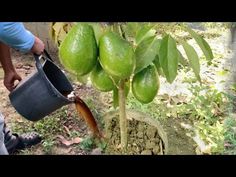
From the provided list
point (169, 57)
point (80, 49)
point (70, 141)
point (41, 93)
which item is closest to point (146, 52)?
point (169, 57)

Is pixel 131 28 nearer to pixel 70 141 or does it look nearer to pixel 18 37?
pixel 18 37

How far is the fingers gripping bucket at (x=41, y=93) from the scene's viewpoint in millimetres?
1369

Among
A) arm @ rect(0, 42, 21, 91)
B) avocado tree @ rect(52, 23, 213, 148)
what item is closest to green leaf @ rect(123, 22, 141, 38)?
avocado tree @ rect(52, 23, 213, 148)

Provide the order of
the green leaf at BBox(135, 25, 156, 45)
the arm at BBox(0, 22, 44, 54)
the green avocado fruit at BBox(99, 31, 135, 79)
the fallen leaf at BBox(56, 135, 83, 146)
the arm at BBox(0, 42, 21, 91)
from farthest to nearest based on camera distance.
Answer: the fallen leaf at BBox(56, 135, 83, 146), the arm at BBox(0, 42, 21, 91), the arm at BBox(0, 22, 44, 54), the green leaf at BBox(135, 25, 156, 45), the green avocado fruit at BBox(99, 31, 135, 79)

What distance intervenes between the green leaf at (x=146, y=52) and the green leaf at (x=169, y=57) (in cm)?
2

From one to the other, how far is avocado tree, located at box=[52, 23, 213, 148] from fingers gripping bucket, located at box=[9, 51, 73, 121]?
24cm

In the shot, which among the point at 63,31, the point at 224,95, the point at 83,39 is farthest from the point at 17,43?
the point at 224,95

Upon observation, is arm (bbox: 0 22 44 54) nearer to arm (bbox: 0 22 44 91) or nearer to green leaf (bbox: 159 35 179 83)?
arm (bbox: 0 22 44 91)

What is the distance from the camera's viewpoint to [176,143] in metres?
1.90

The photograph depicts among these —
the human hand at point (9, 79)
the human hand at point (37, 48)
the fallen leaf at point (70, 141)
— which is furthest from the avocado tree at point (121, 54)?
the fallen leaf at point (70, 141)

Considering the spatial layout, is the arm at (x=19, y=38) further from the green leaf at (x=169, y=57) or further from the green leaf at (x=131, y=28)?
the green leaf at (x=169, y=57)

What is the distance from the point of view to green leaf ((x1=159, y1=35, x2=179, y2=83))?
3.54ft
